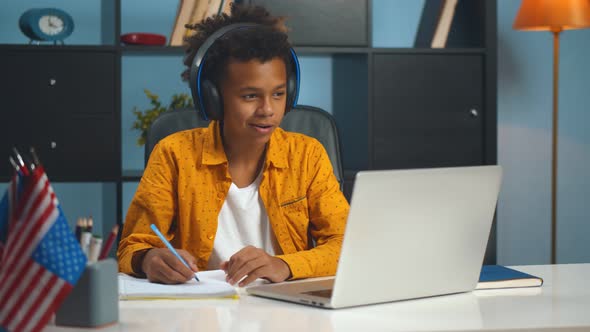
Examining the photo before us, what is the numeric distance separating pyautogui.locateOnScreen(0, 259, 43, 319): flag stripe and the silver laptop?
1.20ft

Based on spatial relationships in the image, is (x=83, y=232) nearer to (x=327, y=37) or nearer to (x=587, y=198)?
(x=327, y=37)

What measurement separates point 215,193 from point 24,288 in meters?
0.81

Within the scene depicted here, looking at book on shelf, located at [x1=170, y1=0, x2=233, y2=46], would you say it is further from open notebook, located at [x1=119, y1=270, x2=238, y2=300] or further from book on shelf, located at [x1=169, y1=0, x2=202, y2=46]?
open notebook, located at [x1=119, y1=270, x2=238, y2=300]

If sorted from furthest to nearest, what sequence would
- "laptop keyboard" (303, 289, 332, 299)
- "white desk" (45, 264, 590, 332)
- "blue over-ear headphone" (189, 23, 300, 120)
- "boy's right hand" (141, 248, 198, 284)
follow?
"blue over-ear headphone" (189, 23, 300, 120)
"boy's right hand" (141, 248, 198, 284)
"laptop keyboard" (303, 289, 332, 299)
"white desk" (45, 264, 590, 332)

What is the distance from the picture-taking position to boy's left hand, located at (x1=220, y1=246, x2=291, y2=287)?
4.12 feet

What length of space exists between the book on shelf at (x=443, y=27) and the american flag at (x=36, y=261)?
2285 millimetres

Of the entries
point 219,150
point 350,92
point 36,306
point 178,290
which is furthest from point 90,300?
point 350,92

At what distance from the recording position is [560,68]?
3.45m

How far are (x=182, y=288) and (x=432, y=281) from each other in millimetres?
359

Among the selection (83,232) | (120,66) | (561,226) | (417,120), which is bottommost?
(561,226)

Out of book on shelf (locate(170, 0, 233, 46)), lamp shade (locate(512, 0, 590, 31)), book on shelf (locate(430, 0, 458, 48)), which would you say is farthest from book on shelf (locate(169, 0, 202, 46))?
lamp shade (locate(512, 0, 590, 31))

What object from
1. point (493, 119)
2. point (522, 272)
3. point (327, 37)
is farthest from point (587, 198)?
point (522, 272)

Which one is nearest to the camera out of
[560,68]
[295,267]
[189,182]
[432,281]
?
[432,281]

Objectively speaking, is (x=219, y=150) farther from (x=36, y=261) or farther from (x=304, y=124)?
(x=36, y=261)
